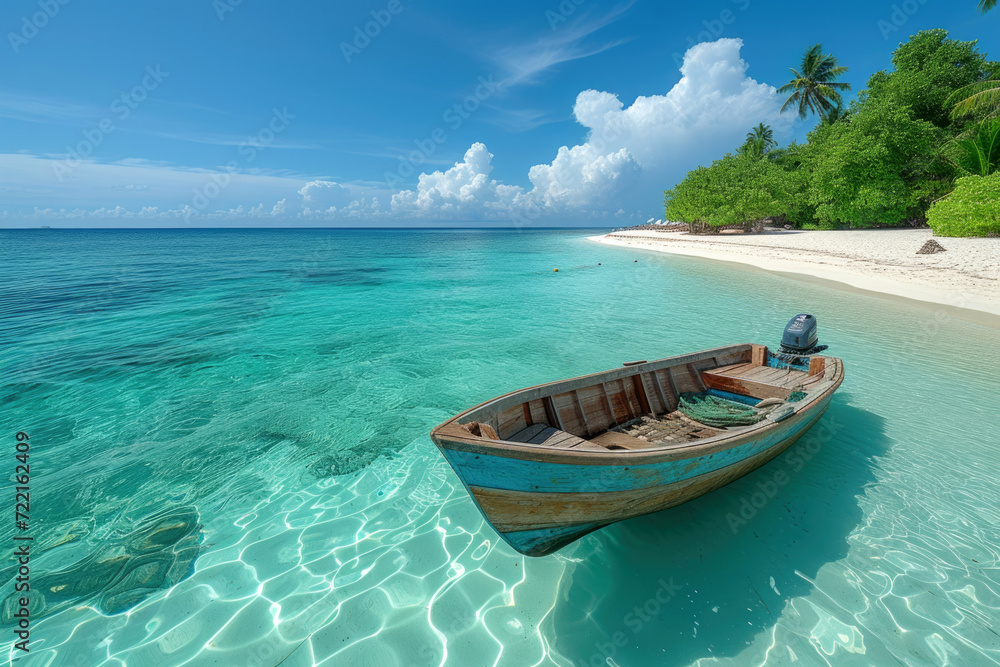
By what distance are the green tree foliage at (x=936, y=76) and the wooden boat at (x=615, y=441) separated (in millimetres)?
46088

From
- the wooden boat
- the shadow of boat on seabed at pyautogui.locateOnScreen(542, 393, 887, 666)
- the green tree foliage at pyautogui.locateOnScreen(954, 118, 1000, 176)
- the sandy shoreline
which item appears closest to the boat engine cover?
the wooden boat

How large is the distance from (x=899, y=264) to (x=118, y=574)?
32233 mm

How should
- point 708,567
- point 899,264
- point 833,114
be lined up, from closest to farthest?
1. point 708,567
2. point 899,264
3. point 833,114

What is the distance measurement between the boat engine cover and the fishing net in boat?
87.7 inches

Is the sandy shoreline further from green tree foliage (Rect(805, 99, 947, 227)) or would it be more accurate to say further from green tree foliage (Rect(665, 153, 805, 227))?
green tree foliage (Rect(665, 153, 805, 227))

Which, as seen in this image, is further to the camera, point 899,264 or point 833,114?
point 833,114

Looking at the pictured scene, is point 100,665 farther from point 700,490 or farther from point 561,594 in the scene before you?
point 700,490

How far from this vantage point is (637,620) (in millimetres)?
4047

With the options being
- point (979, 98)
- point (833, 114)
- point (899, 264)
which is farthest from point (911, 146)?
point (833, 114)

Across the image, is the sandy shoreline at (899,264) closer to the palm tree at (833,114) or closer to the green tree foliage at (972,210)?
the green tree foliage at (972,210)

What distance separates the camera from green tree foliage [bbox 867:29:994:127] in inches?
1417

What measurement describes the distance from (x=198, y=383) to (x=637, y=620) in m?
11.2

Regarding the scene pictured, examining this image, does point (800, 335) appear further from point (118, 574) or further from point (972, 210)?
point (972, 210)

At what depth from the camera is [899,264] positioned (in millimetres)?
22156
